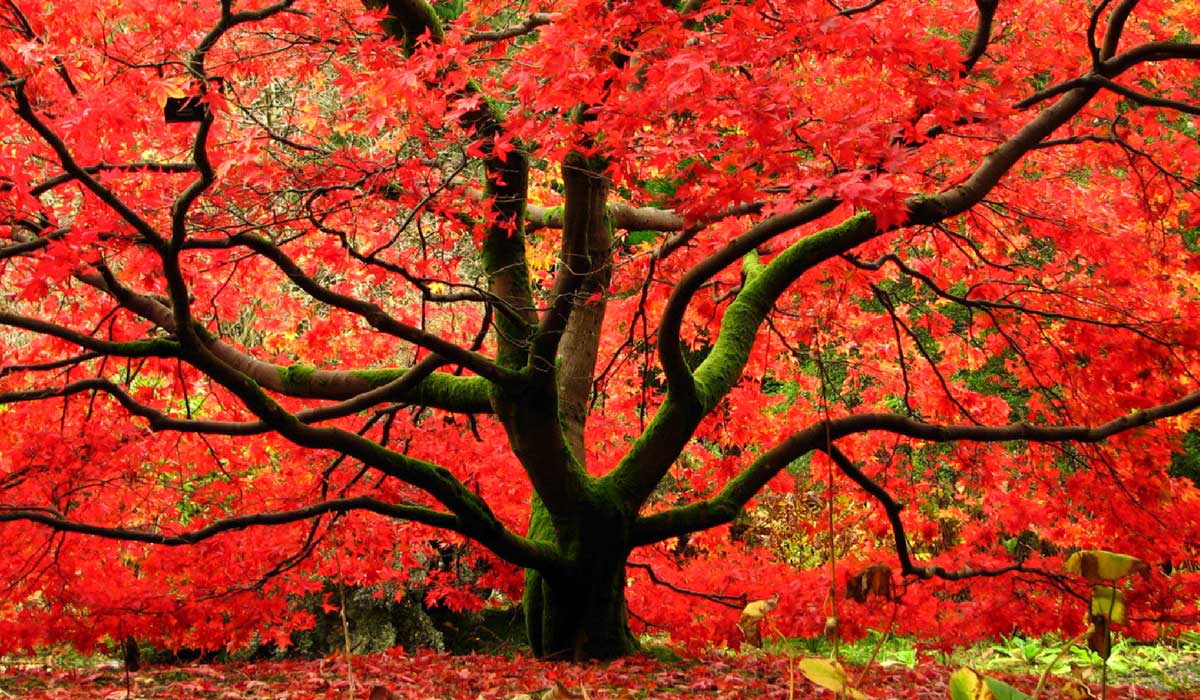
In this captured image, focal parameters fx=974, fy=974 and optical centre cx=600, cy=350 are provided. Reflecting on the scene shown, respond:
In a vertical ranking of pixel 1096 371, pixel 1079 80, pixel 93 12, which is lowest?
pixel 1096 371

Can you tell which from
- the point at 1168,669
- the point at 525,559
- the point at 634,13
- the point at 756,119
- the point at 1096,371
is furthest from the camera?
the point at 1168,669

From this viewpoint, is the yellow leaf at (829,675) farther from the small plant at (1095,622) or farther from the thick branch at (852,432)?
the thick branch at (852,432)

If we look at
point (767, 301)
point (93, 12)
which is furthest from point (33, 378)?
point (767, 301)

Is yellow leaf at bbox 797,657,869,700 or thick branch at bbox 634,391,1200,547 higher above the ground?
thick branch at bbox 634,391,1200,547

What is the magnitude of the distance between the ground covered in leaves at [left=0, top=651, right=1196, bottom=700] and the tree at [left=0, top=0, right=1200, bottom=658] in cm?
33

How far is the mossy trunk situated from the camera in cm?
564

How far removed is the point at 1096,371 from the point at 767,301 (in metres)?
2.00

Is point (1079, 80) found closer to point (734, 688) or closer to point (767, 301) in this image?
point (767, 301)

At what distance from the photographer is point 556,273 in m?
5.74

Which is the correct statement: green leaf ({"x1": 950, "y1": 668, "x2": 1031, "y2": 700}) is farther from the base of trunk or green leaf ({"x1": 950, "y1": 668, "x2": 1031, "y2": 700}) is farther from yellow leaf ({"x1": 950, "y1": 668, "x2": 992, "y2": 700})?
the base of trunk

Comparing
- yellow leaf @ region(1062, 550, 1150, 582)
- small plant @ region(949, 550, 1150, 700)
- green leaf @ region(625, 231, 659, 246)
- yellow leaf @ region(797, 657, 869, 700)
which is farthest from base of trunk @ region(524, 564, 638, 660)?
green leaf @ region(625, 231, 659, 246)

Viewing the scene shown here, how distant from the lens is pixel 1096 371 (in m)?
5.83

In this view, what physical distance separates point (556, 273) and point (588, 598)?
193 centimetres

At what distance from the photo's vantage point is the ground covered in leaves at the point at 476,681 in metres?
4.59
